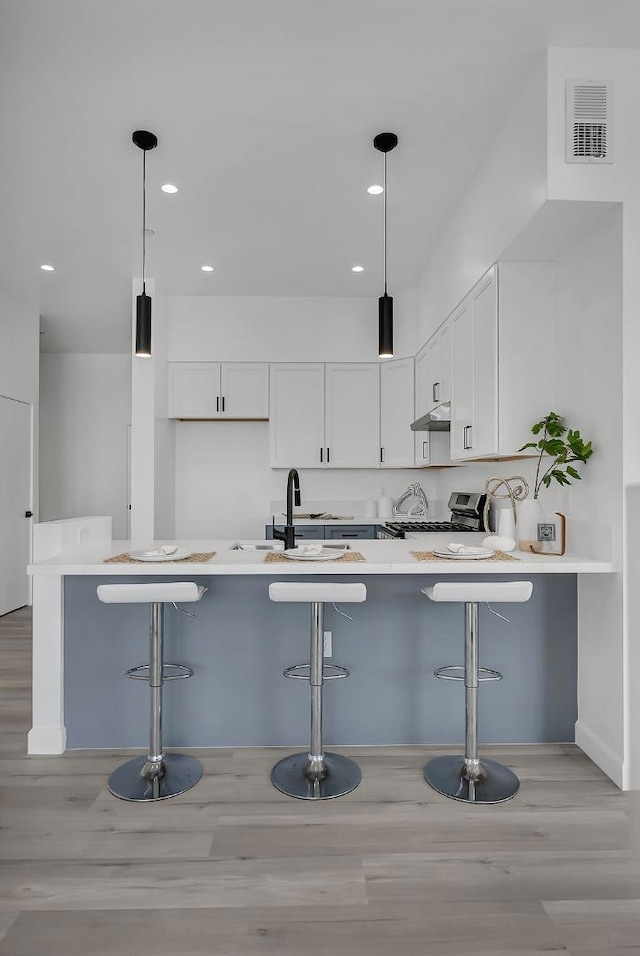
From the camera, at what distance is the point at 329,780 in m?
2.29

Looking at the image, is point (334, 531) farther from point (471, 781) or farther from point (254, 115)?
point (254, 115)

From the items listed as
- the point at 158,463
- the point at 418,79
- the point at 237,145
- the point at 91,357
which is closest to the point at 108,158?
the point at 237,145

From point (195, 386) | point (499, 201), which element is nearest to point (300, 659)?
point (499, 201)

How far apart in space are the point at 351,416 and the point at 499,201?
2641 millimetres

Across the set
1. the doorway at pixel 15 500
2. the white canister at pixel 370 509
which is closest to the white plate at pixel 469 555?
the white canister at pixel 370 509

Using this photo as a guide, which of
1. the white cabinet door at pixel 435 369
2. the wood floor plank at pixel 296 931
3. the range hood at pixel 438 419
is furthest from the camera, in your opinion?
the white cabinet door at pixel 435 369

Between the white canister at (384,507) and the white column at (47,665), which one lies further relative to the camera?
the white canister at (384,507)

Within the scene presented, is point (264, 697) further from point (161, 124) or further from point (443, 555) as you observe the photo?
point (161, 124)

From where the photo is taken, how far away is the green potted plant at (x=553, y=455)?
243cm

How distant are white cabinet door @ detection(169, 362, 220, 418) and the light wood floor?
10.6ft

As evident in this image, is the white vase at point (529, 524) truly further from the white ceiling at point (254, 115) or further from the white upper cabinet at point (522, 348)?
the white ceiling at point (254, 115)

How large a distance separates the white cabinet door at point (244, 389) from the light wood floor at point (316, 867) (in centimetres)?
326

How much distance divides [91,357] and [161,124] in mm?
4537

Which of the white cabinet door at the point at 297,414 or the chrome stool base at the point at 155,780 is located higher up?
the white cabinet door at the point at 297,414
